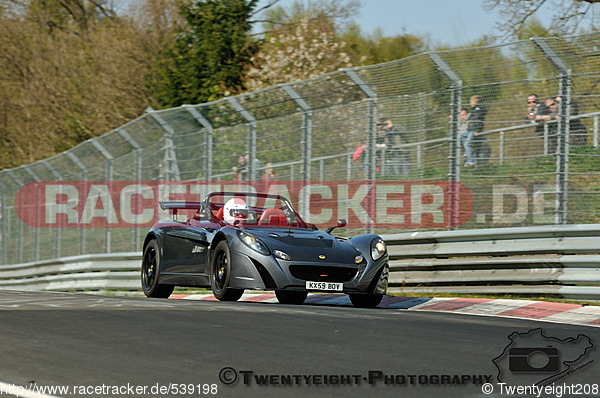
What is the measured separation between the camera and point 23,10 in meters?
42.0

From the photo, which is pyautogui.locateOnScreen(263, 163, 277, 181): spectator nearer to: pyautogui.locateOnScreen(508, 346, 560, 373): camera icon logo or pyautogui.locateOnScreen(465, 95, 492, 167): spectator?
pyautogui.locateOnScreen(465, 95, 492, 167): spectator

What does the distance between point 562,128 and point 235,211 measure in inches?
145

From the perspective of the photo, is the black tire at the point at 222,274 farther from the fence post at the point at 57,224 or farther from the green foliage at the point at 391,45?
the green foliage at the point at 391,45

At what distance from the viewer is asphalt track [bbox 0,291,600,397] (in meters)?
4.95

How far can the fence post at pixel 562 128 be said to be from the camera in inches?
403

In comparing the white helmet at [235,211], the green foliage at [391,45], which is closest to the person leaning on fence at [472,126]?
the white helmet at [235,211]

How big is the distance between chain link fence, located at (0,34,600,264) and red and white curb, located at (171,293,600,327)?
3.25ft

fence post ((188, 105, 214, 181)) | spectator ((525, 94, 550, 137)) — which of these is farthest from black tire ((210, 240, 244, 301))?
fence post ((188, 105, 214, 181))

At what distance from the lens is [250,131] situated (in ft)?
48.7

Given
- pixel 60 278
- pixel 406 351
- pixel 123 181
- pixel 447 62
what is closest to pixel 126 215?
pixel 123 181

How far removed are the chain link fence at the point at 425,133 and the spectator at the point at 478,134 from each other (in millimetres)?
20

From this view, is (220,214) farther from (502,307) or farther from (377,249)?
(502,307)

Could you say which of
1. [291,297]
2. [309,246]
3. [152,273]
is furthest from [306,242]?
[152,273]

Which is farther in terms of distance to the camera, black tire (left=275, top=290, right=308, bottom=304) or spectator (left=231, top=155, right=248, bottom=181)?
spectator (left=231, top=155, right=248, bottom=181)
